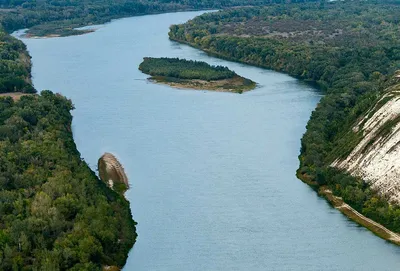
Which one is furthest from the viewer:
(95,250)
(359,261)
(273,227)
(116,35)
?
(116,35)

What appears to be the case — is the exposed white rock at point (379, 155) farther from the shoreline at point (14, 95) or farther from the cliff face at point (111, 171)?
the shoreline at point (14, 95)

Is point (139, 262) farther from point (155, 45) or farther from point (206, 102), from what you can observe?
point (155, 45)

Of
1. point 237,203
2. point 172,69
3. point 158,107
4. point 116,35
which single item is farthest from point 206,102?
point 116,35

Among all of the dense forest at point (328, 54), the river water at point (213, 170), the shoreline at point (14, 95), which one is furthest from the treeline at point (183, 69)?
the shoreline at point (14, 95)

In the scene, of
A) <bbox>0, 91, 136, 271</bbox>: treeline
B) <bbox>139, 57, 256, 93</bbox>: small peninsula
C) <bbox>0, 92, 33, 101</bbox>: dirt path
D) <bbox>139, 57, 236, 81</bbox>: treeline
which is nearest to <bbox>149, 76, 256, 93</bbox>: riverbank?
<bbox>139, 57, 256, 93</bbox>: small peninsula

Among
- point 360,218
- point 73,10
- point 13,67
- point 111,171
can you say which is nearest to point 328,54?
point 13,67

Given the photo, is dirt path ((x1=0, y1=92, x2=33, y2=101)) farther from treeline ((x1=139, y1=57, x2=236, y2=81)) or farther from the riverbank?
treeline ((x1=139, y1=57, x2=236, y2=81))

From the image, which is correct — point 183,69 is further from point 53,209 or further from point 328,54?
point 53,209
